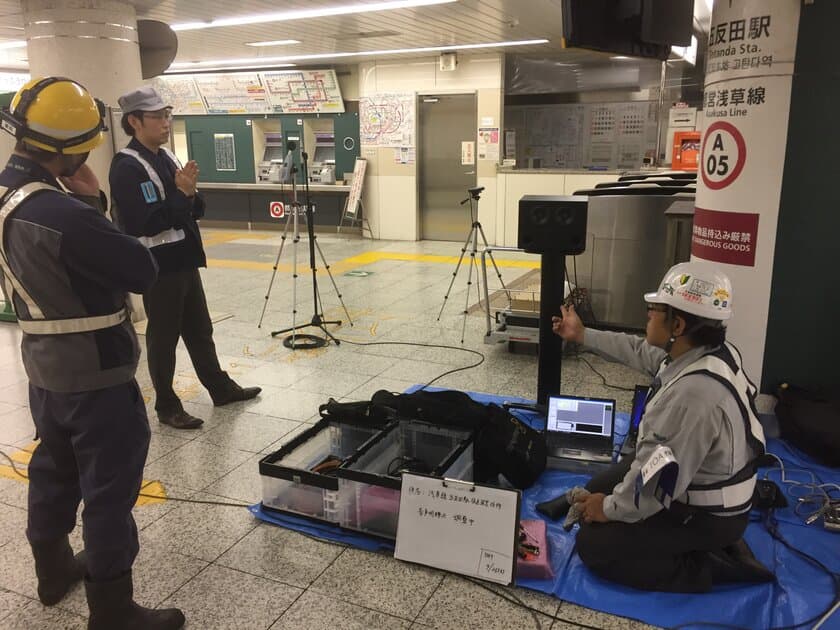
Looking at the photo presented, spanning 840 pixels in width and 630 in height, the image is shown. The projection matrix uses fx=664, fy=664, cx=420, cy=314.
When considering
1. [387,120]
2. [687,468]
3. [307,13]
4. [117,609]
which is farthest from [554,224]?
[387,120]

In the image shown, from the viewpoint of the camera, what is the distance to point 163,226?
365 cm

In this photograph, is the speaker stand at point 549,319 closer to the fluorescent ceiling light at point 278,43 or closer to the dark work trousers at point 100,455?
the dark work trousers at point 100,455

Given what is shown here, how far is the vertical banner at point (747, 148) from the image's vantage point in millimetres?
3383

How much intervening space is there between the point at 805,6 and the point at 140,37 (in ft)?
17.2

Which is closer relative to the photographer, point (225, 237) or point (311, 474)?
point (311, 474)

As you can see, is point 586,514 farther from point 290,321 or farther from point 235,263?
point 235,263

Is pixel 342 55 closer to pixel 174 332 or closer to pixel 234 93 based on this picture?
pixel 234 93

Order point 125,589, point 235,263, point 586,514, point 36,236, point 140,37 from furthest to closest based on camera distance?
point 235,263, point 140,37, point 586,514, point 125,589, point 36,236

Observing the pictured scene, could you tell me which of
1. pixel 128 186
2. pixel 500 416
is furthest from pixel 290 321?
pixel 500 416

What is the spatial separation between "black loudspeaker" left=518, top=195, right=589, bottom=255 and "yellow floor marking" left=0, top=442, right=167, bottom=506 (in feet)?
7.34

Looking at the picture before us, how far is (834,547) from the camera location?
2.67 metres

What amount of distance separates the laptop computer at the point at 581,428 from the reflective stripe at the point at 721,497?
1.08 metres

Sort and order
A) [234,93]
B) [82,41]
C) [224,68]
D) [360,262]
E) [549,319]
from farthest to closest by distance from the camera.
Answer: [234,93] < [224,68] < [360,262] < [82,41] < [549,319]

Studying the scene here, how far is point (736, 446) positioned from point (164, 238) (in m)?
2.99
